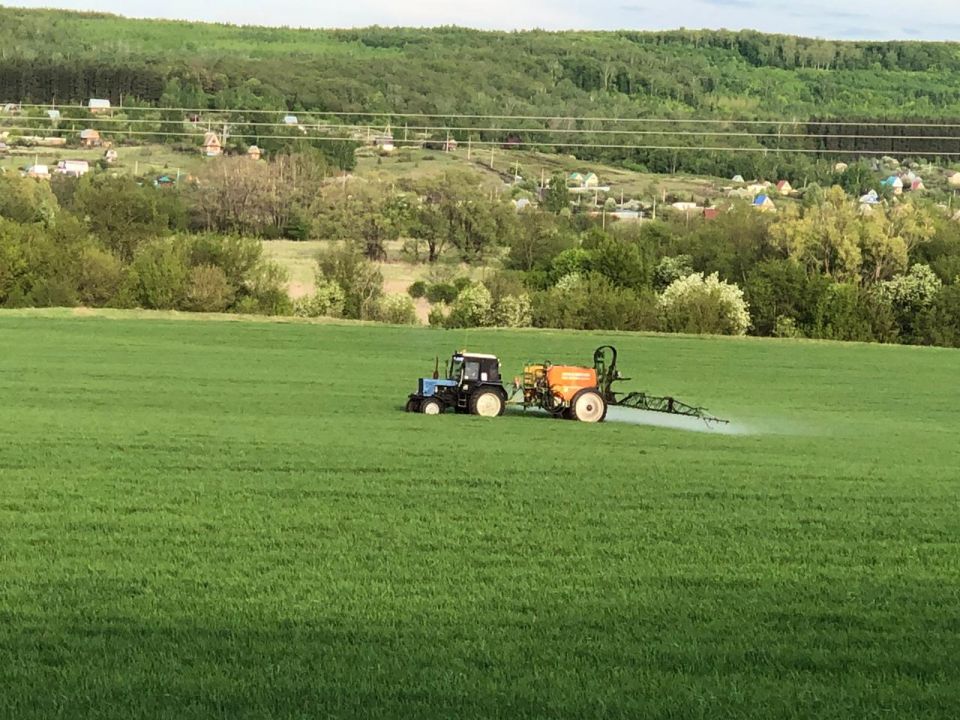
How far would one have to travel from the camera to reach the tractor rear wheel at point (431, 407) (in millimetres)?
30094

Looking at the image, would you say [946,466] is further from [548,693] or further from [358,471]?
[548,693]

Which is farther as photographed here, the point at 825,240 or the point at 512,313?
the point at 825,240

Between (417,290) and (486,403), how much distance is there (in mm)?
51335

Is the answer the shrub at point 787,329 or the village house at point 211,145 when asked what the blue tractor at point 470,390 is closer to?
the shrub at point 787,329

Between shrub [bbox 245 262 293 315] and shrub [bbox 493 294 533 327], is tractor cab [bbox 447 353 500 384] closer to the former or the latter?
shrub [bbox 493 294 533 327]

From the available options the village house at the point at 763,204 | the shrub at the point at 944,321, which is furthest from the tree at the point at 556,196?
the shrub at the point at 944,321

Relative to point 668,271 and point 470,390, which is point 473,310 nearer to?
point 668,271

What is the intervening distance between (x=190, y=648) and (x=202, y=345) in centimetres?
4200

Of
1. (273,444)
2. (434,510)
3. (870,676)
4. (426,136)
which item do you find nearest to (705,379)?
(273,444)

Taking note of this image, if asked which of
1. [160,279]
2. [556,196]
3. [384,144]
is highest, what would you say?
[384,144]

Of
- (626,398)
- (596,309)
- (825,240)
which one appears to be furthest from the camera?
(825,240)

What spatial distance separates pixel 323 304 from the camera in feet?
233

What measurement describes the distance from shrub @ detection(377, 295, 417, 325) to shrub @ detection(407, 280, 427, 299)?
7.15m

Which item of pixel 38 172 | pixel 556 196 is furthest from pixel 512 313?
pixel 38 172
